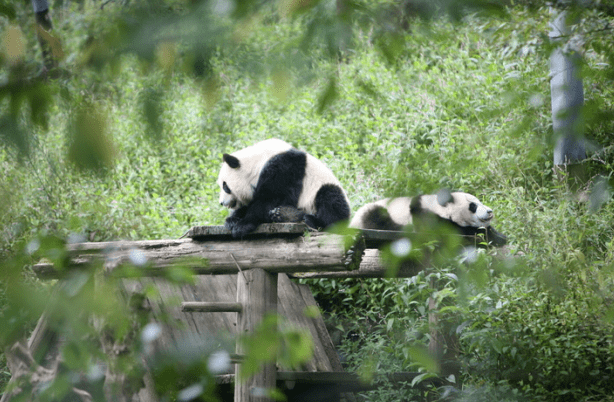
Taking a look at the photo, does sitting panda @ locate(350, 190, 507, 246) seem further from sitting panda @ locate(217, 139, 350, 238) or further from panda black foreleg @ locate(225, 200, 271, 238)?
panda black foreleg @ locate(225, 200, 271, 238)

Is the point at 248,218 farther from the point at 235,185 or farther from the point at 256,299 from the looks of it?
the point at 235,185

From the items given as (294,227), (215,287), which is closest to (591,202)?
(294,227)

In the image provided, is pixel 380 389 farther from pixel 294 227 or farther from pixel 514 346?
pixel 294 227

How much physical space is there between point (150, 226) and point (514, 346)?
14.8 feet

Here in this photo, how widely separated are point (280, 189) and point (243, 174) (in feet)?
1.37

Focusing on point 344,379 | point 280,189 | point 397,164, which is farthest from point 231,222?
point 397,164

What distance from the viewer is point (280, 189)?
14.3 feet

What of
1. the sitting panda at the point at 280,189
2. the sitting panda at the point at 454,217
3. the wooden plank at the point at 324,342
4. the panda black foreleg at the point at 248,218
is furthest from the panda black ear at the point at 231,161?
the wooden plank at the point at 324,342

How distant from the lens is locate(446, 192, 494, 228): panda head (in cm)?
489

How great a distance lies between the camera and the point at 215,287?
498 cm

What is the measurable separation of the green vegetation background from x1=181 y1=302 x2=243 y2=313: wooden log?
2.96 ft

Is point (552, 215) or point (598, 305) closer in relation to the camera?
point (598, 305)

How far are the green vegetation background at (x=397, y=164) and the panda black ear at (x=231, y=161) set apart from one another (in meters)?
0.57

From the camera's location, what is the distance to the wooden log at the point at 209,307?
Answer: 3.59 m
